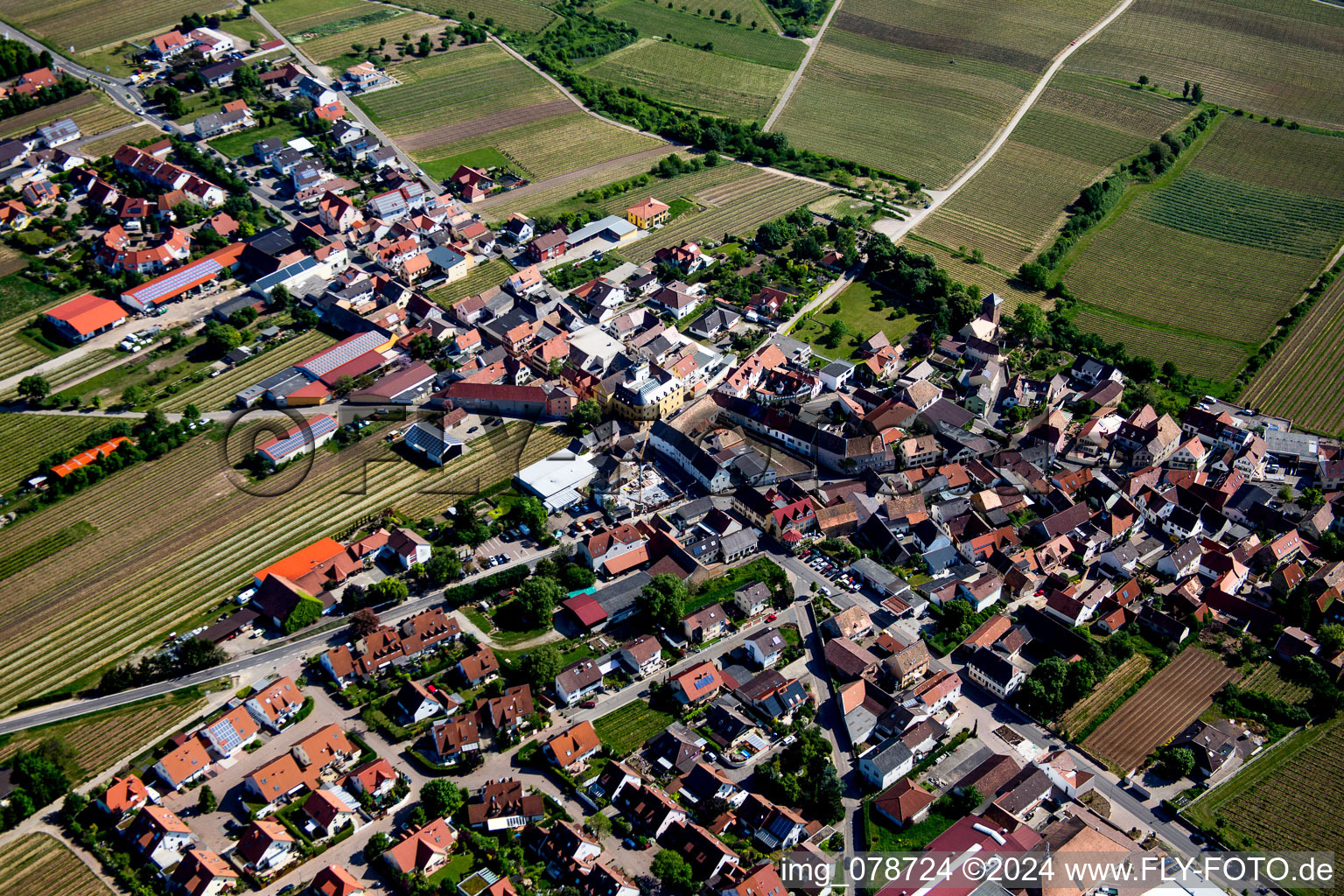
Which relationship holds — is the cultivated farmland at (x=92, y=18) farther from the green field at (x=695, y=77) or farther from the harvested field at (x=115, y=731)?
the harvested field at (x=115, y=731)

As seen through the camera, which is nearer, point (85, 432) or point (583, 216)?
point (85, 432)

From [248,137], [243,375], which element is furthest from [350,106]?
[243,375]

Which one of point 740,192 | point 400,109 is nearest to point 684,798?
point 740,192

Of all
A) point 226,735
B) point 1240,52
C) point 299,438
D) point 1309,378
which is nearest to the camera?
point 226,735

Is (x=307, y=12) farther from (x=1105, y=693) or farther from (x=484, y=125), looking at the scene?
(x=1105, y=693)

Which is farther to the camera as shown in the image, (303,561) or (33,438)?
(33,438)

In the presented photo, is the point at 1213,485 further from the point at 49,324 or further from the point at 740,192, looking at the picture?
the point at 49,324

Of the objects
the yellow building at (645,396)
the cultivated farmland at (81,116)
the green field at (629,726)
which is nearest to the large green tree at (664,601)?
the green field at (629,726)

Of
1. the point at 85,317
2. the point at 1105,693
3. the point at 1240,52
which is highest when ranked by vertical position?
the point at 1240,52
